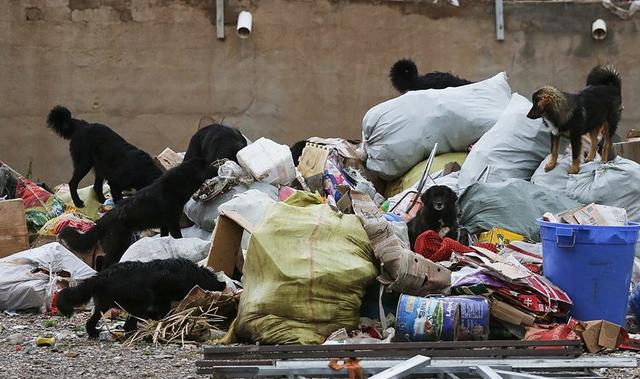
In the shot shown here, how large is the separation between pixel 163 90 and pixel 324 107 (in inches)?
65.3

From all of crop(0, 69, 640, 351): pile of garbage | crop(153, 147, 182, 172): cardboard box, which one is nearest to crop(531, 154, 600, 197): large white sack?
crop(0, 69, 640, 351): pile of garbage

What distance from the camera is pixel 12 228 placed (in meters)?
7.38

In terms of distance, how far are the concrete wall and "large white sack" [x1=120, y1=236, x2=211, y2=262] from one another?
437 centimetres

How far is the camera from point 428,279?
16.9 feet

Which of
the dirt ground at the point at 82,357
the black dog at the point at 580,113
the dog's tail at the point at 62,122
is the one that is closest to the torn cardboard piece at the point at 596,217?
the black dog at the point at 580,113

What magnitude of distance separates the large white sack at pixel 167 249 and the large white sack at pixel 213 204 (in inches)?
28.9

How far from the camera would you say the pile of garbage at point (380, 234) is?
16.8ft

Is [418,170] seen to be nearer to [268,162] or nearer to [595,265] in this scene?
[268,162]

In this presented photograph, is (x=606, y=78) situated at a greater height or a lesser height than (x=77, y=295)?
greater

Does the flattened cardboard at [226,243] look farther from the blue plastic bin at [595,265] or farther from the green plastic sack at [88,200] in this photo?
the green plastic sack at [88,200]

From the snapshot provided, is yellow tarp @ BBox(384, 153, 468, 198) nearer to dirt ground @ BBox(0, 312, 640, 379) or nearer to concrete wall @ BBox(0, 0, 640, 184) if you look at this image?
concrete wall @ BBox(0, 0, 640, 184)

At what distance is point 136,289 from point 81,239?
1872mm

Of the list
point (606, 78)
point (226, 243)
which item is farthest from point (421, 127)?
point (226, 243)

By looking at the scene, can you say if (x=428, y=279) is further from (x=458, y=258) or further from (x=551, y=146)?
(x=551, y=146)
